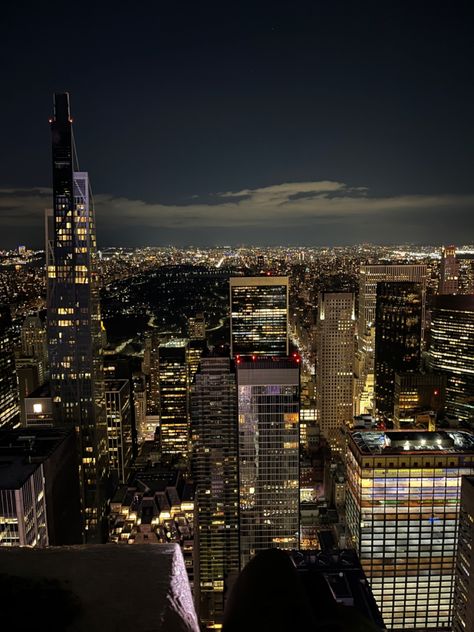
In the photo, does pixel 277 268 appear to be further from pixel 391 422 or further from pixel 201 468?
pixel 201 468

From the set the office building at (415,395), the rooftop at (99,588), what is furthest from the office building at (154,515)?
the office building at (415,395)

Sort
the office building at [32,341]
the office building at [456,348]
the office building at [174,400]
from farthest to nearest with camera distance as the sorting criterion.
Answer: the office building at [32,341]
the office building at [456,348]
the office building at [174,400]

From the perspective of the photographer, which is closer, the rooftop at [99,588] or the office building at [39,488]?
the rooftop at [99,588]

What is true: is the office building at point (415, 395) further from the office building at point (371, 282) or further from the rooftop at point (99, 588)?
the rooftop at point (99, 588)

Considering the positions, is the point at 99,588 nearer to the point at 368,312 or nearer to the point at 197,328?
the point at 197,328

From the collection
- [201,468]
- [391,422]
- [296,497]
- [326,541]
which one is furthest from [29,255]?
[391,422]

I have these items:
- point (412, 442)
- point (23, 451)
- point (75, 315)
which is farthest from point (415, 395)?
point (23, 451)
